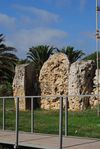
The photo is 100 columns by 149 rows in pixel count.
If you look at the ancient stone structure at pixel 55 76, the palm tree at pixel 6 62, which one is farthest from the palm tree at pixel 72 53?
the ancient stone structure at pixel 55 76

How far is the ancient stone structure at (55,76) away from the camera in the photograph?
30.5m

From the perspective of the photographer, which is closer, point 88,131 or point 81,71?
point 88,131

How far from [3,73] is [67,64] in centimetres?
1548

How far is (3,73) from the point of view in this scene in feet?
147

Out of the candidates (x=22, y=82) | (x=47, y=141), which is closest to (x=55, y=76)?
(x=22, y=82)

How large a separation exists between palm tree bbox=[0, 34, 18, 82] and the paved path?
29.6m

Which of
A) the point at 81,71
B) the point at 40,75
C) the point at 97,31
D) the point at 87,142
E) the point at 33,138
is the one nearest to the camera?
the point at 87,142

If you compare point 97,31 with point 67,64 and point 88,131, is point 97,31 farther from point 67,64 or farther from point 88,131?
point 88,131

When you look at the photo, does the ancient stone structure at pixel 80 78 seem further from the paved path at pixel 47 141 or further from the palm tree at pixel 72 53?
the palm tree at pixel 72 53

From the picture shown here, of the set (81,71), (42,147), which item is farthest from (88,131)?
(81,71)

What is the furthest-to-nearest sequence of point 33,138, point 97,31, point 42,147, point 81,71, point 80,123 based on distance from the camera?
point 81,71 → point 97,31 → point 80,123 → point 33,138 → point 42,147

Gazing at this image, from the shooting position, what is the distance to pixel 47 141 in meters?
13.2

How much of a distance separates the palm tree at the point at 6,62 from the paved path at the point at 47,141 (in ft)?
97.2

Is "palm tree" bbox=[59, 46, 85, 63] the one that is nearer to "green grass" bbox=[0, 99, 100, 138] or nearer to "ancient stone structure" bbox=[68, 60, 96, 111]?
"ancient stone structure" bbox=[68, 60, 96, 111]
